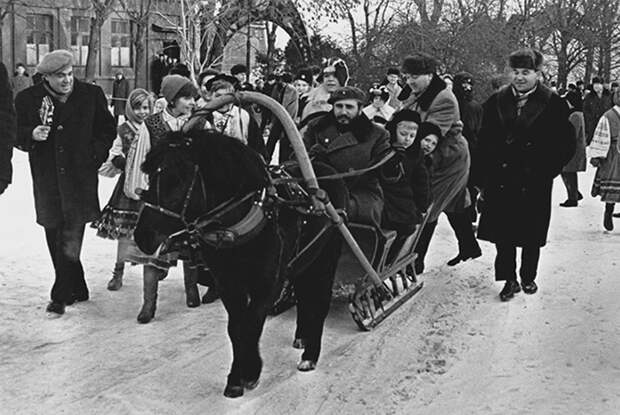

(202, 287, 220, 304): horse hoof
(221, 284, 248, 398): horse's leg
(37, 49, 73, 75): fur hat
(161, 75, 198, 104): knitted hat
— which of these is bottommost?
(202, 287, 220, 304): horse hoof

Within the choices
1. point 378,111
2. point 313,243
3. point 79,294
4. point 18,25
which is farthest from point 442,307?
point 18,25

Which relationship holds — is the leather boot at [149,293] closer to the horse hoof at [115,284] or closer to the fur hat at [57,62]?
the horse hoof at [115,284]

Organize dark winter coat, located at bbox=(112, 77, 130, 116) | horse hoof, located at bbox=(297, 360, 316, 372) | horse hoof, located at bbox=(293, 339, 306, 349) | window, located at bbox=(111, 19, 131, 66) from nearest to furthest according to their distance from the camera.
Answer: horse hoof, located at bbox=(297, 360, 316, 372), horse hoof, located at bbox=(293, 339, 306, 349), dark winter coat, located at bbox=(112, 77, 130, 116), window, located at bbox=(111, 19, 131, 66)

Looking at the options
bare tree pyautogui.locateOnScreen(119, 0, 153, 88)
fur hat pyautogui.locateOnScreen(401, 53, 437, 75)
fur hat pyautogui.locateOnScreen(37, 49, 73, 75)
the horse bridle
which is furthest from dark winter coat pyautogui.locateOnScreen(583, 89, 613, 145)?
the horse bridle

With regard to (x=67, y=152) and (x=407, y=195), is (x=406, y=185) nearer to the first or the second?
(x=407, y=195)

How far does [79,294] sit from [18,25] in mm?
29122

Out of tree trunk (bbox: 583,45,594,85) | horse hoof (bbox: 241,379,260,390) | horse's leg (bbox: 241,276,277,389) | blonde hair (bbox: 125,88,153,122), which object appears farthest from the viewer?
tree trunk (bbox: 583,45,594,85)

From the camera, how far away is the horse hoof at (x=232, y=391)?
5754 mm

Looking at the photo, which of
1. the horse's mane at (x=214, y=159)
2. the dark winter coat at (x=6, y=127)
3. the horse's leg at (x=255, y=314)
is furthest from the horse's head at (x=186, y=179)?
the dark winter coat at (x=6, y=127)

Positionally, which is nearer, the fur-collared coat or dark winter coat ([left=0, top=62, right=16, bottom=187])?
dark winter coat ([left=0, top=62, right=16, bottom=187])

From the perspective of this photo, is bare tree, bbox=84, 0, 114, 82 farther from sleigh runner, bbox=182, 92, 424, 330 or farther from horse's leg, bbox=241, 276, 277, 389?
horse's leg, bbox=241, 276, 277, 389

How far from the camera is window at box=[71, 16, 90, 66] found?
119 feet

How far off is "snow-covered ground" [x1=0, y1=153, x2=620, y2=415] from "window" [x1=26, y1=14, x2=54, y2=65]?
2737 centimetres

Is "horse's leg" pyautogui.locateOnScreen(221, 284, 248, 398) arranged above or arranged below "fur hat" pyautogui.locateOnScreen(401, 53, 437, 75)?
below
